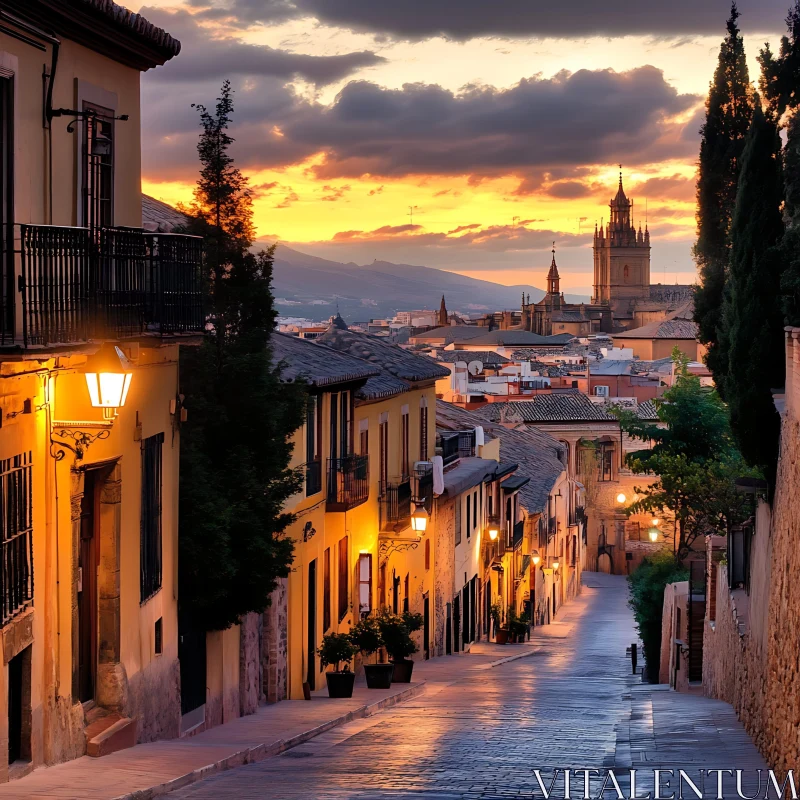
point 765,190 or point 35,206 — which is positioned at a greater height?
point 765,190

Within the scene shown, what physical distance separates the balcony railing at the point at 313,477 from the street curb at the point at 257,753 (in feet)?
11.8

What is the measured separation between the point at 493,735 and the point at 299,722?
2929 mm

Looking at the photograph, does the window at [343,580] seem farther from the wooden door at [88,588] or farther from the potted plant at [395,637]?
the wooden door at [88,588]

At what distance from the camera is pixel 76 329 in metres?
9.58

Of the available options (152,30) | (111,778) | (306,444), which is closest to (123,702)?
(111,778)

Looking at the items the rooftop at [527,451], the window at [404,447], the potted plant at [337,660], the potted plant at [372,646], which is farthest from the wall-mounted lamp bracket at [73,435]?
the rooftop at [527,451]

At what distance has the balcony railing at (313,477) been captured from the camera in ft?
69.1

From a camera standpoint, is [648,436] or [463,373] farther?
[463,373]

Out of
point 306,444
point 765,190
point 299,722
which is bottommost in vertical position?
point 299,722

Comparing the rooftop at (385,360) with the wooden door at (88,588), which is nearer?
the wooden door at (88,588)

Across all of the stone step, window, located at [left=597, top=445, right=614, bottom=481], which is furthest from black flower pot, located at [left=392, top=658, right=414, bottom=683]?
window, located at [left=597, top=445, right=614, bottom=481]

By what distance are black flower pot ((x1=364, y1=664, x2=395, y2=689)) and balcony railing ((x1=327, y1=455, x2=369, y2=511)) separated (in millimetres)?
2863

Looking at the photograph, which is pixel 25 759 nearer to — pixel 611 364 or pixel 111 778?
pixel 111 778

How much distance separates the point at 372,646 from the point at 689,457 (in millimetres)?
14489
